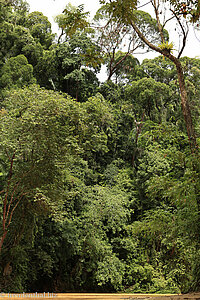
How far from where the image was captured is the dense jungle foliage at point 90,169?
14.8 feet

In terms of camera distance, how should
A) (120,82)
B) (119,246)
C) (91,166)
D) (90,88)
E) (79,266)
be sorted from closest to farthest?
(79,266) < (119,246) < (91,166) < (90,88) < (120,82)

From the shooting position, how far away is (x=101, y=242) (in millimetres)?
9344

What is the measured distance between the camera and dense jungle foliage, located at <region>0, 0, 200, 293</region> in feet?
14.8

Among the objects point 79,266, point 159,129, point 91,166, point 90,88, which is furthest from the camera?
point 90,88

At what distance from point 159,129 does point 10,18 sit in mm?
11287

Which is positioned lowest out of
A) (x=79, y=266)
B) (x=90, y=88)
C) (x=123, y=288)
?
(x=123, y=288)

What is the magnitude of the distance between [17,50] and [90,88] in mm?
3091

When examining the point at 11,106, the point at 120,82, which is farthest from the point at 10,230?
the point at 120,82

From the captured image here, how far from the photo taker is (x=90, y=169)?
11.2 meters

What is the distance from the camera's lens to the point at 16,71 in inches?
425

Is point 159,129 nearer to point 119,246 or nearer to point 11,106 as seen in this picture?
point 11,106

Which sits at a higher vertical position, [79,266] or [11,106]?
[11,106]

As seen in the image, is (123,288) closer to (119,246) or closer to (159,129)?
(119,246)

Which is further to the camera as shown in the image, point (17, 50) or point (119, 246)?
point (17, 50)
